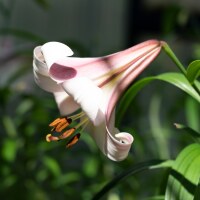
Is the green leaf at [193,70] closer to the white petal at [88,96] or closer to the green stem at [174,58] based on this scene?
the green stem at [174,58]

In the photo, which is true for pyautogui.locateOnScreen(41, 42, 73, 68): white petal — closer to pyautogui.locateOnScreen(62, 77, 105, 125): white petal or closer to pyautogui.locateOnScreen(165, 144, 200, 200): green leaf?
pyautogui.locateOnScreen(62, 77, 105, 125): white petal

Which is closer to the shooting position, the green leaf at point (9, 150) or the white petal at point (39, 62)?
the white petal at point (39, 62)

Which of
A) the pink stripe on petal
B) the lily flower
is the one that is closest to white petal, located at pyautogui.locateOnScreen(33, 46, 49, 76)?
the lily flower

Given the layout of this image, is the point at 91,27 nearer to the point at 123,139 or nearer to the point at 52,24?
the point at 52,24

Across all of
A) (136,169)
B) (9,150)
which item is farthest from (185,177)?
(9,150)

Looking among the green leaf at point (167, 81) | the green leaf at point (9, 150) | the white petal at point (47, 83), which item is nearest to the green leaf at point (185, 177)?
the green leaf at point (167, 81)

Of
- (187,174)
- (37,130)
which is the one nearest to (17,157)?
(37,130)
